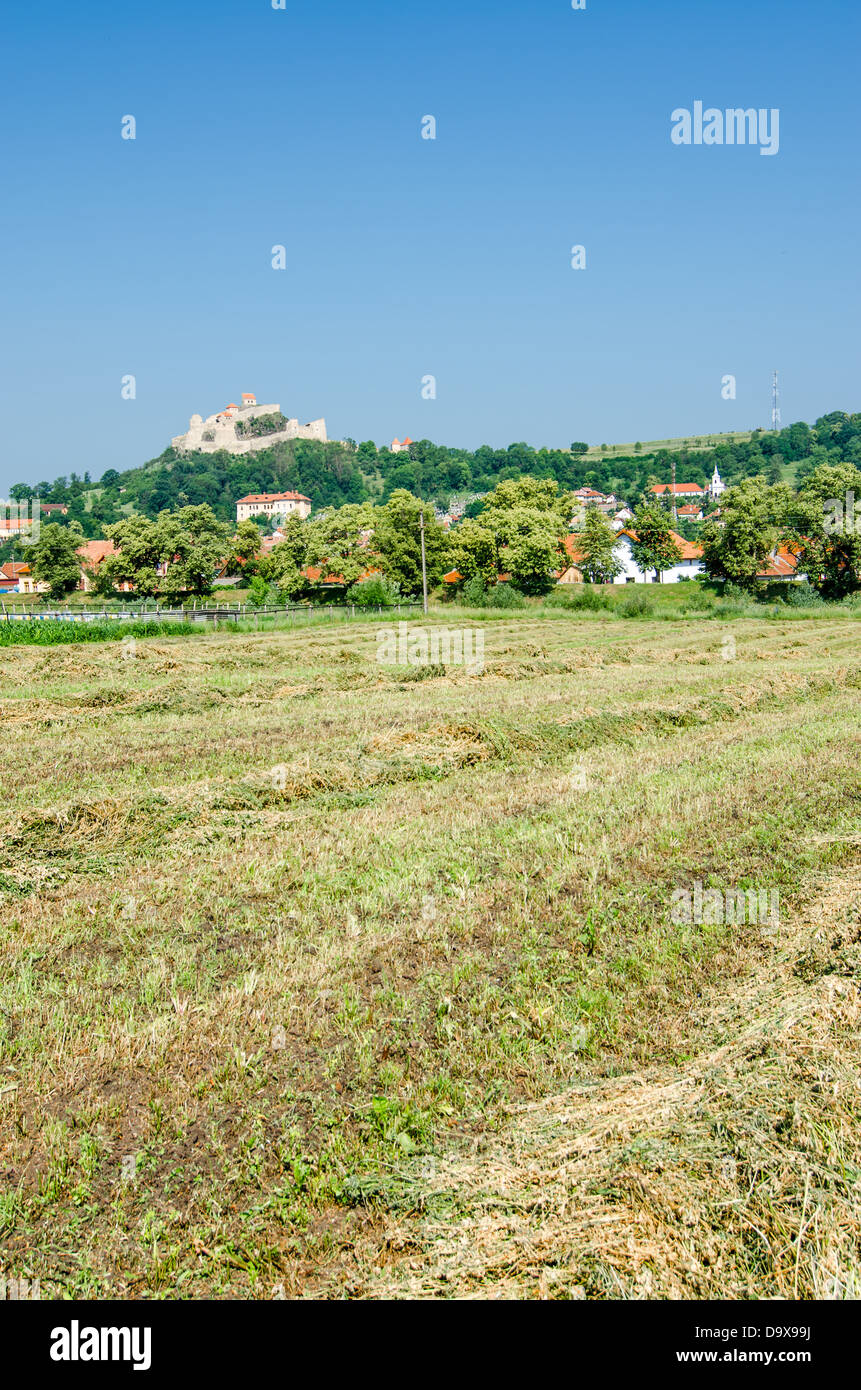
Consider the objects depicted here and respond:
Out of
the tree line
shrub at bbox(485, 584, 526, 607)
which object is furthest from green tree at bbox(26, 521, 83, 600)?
shrub at bbox(485, 584, 526, 607)

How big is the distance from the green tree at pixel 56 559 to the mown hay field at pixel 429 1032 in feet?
251

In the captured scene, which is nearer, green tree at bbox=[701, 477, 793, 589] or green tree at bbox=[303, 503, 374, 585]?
green tree at bbox=[701, 477, 793, 589]

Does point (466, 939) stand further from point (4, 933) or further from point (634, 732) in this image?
point (634, 732)

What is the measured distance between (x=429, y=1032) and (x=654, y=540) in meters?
93.5

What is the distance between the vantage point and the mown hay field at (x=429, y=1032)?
163 inches

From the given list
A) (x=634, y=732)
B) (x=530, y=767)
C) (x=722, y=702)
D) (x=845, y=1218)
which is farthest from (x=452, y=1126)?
(x=722, y=702)

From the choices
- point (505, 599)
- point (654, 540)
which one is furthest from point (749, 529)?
point (654, 540)

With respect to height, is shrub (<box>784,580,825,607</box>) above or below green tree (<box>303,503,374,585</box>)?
below

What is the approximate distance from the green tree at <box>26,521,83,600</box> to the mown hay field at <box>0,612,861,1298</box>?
76.5m

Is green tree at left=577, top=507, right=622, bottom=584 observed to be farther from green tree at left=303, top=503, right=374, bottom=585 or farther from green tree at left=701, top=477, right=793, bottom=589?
green tree at left=303, top=503, right=374, bottom=585

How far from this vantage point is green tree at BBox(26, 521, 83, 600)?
82.8 metres

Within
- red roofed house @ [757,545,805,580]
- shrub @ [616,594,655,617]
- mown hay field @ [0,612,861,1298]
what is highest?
red roofed house @ [757,545,805,580]
